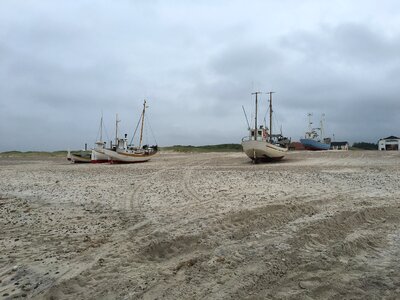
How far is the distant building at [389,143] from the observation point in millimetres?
69481

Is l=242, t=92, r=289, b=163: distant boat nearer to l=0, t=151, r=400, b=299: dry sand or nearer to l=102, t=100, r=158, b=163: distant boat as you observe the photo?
l=102, t=100, r=158, b=163: distant boat

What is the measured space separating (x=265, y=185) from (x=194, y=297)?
36.5ft

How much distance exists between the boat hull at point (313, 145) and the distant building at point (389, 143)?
46.8ft

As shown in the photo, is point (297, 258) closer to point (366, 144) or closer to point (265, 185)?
point (265, 185)

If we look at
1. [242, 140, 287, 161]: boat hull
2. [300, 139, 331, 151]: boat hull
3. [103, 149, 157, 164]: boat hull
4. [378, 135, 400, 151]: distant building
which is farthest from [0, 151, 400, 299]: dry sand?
[378, 135, 400, 151]: distant building

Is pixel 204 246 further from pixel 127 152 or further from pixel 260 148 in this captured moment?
pixel 127 152

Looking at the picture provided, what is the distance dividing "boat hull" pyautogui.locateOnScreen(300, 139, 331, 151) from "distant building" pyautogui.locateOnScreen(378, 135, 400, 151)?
1427cm

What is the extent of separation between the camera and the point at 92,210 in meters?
11.2

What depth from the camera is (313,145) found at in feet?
209

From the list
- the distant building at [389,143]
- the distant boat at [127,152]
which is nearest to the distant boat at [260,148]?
the distant boat at [127,152]

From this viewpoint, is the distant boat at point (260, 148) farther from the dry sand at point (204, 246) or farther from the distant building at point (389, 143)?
the distant building at point (389, 143)

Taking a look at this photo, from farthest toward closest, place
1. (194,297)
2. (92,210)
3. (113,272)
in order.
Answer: (92,210) < (113,272) < (194,297)

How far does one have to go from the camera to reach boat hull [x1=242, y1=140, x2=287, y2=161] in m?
33.0

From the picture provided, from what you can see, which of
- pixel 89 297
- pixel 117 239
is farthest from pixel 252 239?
pixel 89 297
